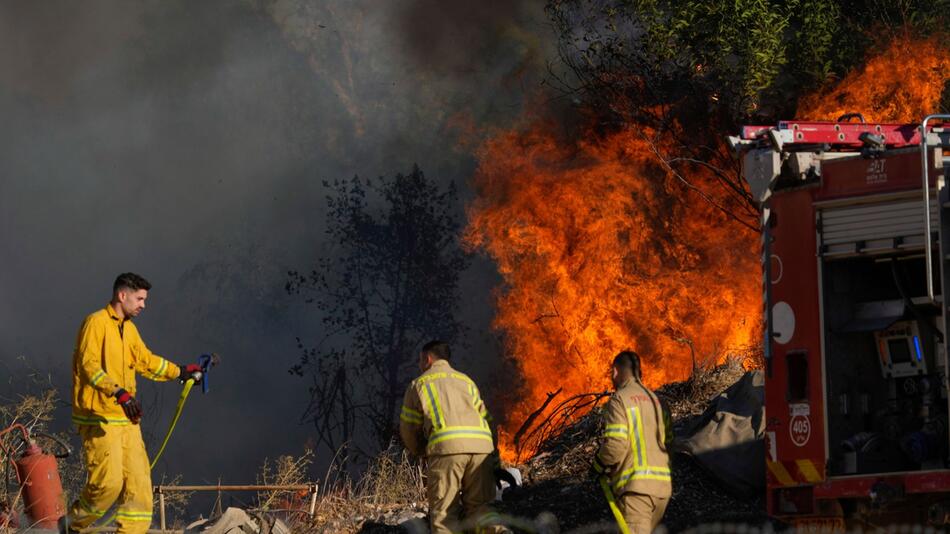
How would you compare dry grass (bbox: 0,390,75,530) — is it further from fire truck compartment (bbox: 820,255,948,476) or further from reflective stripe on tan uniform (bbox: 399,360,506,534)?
fire truck compartment (bbox: 820,255,948,476)

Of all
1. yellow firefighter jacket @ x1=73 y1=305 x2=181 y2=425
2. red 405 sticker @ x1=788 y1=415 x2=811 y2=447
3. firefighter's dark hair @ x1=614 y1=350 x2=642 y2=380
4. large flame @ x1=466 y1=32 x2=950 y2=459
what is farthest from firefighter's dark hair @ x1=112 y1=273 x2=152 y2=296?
large flame @ x1=466 y1=32 x2=950 y2=459

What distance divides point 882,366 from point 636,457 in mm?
1656

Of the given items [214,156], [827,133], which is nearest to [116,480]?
[827,133]

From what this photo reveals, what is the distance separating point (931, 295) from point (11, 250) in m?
15.2

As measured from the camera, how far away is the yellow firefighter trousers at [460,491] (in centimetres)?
827

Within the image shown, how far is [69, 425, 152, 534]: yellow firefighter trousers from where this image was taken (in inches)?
326

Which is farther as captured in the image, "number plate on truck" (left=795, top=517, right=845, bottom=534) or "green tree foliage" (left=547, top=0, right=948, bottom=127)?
"green tree foliage" (left=547, top=0, right=948, bottom=127)

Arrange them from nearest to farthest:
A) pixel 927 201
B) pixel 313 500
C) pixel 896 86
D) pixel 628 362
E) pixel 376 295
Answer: pixel 927 201 < pixel 628 362 < pixel 313 500 < pixel 896 86 < pixel 376 295

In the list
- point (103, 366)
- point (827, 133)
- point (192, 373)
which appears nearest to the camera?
point (827, 133)

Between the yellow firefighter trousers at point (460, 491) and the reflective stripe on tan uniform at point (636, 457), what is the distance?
0.91 meters

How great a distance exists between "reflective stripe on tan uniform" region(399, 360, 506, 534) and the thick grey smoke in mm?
9227

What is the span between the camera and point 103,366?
8516 mm

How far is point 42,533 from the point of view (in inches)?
369

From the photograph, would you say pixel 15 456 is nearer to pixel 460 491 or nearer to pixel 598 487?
pixel 460 491
